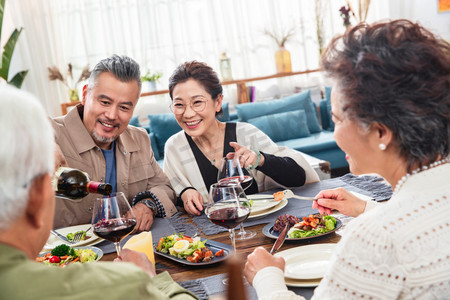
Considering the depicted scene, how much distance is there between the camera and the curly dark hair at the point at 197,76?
2418mm

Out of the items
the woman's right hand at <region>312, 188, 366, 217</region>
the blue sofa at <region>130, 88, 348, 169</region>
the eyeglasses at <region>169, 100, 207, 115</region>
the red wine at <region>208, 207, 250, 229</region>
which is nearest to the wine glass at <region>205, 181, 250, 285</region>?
the red wine at <region>208, 207, 250, 229</region>

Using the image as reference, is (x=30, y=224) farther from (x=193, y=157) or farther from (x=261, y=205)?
(x=193, y=157)

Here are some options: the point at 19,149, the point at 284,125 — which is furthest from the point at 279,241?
the point at 284,125

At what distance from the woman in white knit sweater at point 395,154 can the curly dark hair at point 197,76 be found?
1.38 m

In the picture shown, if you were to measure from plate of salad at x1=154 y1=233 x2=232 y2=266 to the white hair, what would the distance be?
69 centimetres

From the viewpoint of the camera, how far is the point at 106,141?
238 centimetres

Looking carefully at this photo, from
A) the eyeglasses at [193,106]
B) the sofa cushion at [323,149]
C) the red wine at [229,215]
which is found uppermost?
the eyeglasses at [193,106]

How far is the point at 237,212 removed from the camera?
134 centimetres

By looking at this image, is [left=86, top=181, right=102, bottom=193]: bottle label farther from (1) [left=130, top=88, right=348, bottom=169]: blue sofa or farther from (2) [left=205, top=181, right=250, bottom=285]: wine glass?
(1) [left=130, top=88, right=348, bottom=169]: blue sofa

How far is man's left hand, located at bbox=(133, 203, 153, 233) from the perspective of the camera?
1.81m

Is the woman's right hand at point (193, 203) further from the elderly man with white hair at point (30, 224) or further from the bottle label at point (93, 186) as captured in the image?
the elderly man with white hair at point (30, 224)

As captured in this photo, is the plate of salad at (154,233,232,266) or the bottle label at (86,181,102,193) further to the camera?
the bottle label at (86,181,102,193)

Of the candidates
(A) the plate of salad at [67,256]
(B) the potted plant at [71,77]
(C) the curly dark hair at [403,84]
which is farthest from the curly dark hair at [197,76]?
(B) the potted plant at [71,77]

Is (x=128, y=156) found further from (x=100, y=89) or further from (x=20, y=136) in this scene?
(x=20, y=136)
